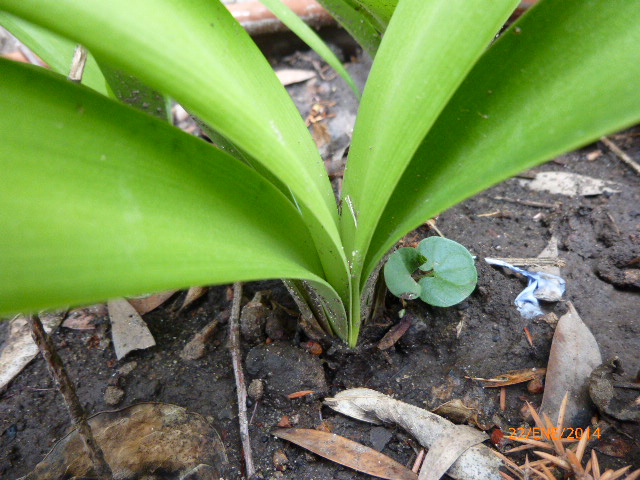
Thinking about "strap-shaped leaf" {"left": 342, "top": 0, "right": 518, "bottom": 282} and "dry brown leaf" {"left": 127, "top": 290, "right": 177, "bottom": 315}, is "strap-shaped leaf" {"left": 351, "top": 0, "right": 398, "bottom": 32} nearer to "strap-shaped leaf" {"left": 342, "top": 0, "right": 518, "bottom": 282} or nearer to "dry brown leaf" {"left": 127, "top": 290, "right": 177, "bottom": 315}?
"strap-shaped leaf" {"left": 342, "top": 0, "right": 518, "bottom": 282}

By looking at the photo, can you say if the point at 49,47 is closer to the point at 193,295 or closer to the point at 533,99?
the point at 193,295

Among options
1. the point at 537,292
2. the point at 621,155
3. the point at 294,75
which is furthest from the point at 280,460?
the point at 294,75

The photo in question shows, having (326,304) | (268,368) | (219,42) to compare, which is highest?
(219,42)

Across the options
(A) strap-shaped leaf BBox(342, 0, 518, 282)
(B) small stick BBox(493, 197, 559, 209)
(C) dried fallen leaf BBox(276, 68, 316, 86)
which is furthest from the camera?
(C) dried fallen leaf BBox(276, 68, 316, 86)

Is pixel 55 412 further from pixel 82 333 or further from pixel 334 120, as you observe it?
pixel 334 120

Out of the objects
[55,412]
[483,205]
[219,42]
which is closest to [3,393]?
[55,412]
